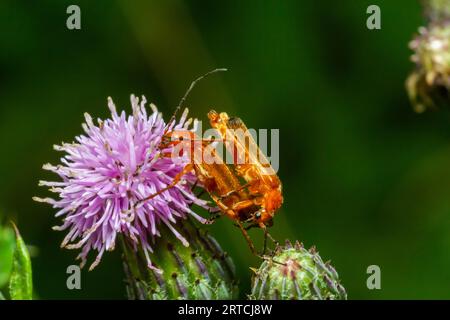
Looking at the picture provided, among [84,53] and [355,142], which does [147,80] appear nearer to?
[84,53]

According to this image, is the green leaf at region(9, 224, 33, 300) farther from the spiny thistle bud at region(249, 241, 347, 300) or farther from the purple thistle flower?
the spiny thistle bud at region(249, 241, 347, 300)

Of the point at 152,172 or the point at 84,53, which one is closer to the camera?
the point at 152,172

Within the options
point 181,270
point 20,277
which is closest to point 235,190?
point 181,270

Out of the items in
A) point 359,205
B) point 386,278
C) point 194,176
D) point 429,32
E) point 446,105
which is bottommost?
point 386,278

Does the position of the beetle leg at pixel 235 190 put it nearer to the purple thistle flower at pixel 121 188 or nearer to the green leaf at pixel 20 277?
the purple thistle flower at pixel 121 188

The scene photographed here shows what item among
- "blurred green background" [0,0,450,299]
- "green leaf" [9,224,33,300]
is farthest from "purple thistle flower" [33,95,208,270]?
"blurred green background" [0,0,450,299]
